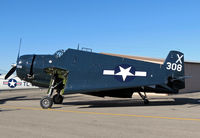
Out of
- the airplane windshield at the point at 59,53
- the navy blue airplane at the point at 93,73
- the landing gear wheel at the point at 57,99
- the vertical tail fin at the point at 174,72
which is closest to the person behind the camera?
the navy blue airplane at the point at 93,73

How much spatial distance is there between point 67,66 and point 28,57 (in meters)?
2.52

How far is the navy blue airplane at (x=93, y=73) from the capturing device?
11.1m

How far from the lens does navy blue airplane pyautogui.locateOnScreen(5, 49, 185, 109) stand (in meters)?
11.1

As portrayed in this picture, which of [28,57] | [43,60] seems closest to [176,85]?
[43,60]

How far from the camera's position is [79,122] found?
289 inches

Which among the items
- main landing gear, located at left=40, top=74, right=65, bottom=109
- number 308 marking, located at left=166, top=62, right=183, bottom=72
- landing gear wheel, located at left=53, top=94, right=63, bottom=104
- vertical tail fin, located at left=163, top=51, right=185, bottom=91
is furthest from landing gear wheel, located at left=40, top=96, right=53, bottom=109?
number 308 marking, located at left=166, top=62, right=183, bottom=72

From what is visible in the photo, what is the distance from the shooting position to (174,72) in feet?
38.8

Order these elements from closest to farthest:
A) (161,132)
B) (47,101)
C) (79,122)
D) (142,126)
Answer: (161,132)
(142,126)
(79,122)
(47,101)

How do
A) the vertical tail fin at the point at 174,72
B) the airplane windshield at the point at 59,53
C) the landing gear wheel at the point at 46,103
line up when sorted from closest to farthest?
the landing gear wheel at the point at 46,103 → the airplane windshield at the point at 59,53 → the vertical tail fin at the point at 174,72

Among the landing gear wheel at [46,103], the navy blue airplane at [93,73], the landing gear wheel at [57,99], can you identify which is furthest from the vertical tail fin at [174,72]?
the landing gear wheel at [46,103]

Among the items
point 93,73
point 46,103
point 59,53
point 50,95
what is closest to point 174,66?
point 93,73

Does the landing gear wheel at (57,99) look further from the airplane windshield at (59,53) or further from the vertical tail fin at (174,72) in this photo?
the vertical tail fin at (174,72)

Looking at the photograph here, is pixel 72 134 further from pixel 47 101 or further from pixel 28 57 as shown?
pixel 28 57

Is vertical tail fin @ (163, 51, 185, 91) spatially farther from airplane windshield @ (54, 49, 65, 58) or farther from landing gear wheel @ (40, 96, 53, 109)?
landing gear wheel @ (40, 96, 53, 109)
